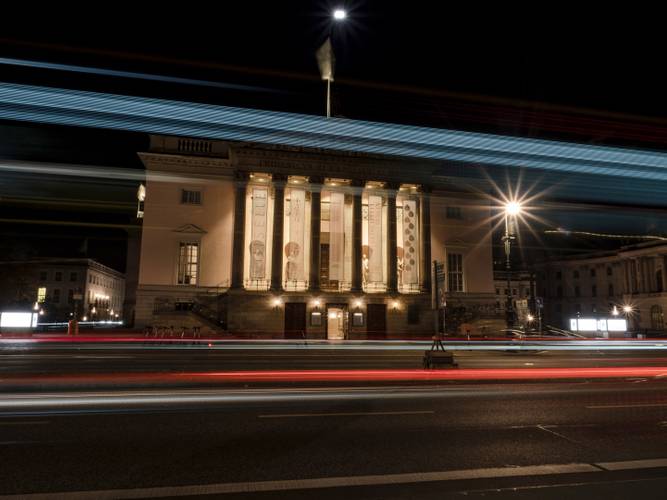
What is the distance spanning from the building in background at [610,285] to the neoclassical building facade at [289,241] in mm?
43888

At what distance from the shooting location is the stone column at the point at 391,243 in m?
41.8

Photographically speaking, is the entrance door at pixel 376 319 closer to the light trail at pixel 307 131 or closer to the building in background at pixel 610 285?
the light trail at pixel 307 131

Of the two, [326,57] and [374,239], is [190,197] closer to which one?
[374,239]

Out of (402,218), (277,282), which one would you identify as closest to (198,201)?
(277,282)

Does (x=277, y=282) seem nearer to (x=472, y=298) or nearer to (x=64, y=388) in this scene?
(x=472, y=298)

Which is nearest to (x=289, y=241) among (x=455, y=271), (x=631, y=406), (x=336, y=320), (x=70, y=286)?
(x=336, y=320)

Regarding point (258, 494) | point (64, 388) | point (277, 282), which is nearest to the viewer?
point (258, 494)

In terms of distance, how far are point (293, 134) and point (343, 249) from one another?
30.9 meters

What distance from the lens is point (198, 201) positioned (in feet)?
140

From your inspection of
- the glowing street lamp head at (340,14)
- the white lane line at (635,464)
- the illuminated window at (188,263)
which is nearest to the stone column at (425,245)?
the illuminated window at (188,263)

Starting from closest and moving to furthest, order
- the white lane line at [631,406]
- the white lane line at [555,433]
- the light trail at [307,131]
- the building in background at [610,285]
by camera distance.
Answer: the white lane line at [555,433] < the white lane line at [631,406] < the light trail at [307,131] < the building in background at [610,285]

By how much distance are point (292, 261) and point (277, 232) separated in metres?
3.07

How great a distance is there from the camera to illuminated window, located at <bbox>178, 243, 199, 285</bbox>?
4159cm

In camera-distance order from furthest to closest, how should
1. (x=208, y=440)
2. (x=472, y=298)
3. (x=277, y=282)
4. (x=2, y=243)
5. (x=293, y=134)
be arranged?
(x=2, y=243) → (x=472, y=298) → (x=277, y=282) → (x=293, y=134) → (x=208, y=440)
